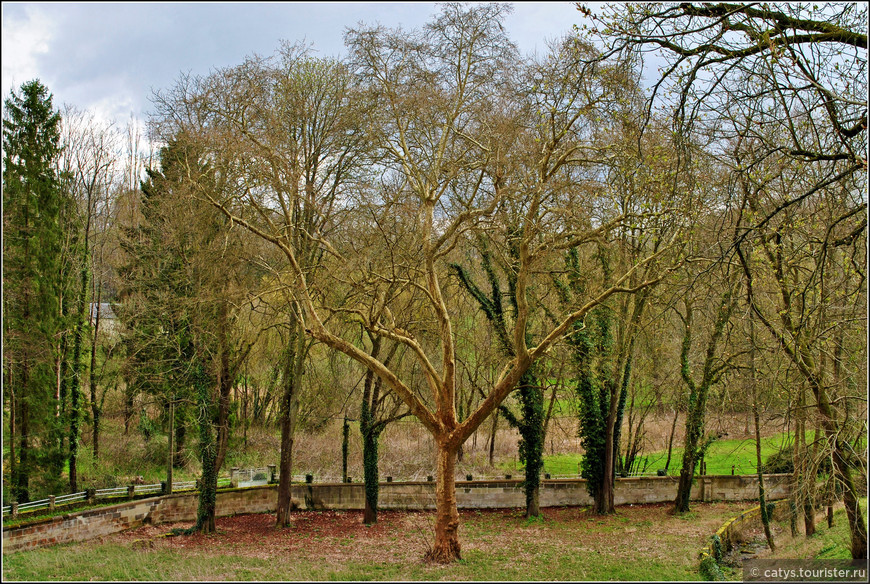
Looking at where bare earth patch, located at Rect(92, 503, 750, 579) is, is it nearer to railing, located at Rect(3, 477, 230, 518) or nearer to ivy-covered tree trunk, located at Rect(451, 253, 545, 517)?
ivy-covered tree trunk, located at Rect(451, 253, 545, 517)

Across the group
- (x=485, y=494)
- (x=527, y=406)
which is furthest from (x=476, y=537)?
(x=485, y=494)

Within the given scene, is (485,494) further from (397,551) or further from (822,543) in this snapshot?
(822,543)

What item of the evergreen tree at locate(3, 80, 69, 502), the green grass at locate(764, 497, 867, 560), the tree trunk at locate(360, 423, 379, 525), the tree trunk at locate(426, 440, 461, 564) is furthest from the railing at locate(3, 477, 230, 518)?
the green grass at locate(764, 497, 867, 560)

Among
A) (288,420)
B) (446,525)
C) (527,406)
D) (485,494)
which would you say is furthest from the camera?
(485,494)

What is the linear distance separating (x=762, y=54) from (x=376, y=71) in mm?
8483

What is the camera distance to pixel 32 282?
16.0 metres

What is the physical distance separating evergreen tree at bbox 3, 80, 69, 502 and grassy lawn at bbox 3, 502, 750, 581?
352 cm

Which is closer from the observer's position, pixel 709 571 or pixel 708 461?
pixel 709 571

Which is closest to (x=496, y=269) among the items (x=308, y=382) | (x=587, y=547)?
(x=308, y=382)

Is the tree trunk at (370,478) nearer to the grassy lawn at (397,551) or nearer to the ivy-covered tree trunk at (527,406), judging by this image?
the grassy lawn at (397,551)

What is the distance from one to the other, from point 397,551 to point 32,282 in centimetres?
1193

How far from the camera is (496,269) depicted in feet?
59.4

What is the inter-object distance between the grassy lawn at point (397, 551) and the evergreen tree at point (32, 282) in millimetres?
3516

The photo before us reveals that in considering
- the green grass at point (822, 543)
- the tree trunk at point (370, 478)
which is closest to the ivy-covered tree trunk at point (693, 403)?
the green grass at point (822, 543)
